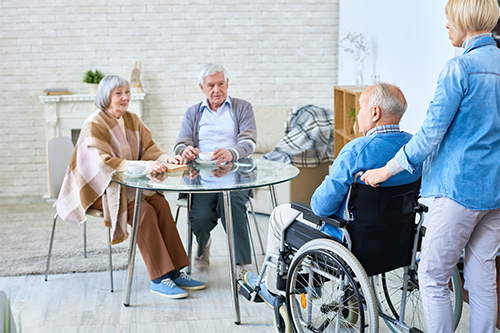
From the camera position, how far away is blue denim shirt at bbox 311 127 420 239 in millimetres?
2014

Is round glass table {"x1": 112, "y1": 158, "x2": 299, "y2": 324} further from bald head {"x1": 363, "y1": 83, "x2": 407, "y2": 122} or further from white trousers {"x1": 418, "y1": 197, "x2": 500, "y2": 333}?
white trousers {"x1": 418, "y1": 197, "x2": 500, "y2": 333}

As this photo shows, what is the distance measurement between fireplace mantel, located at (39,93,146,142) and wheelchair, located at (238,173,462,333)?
131 inches

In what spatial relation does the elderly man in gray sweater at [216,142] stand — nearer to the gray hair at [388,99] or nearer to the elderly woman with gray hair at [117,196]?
the elderly woman with gray hair at [117,196]

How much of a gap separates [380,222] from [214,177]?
95 centimetres

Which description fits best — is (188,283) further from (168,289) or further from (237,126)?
(237,126)

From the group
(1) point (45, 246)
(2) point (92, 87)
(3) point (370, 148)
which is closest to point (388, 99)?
(3) point (370, 148)

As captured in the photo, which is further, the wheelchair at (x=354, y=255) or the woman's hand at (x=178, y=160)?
the woman's hand at (x=178, y=160)

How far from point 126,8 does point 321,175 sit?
2.38m

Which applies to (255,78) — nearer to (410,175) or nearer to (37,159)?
(37,159)

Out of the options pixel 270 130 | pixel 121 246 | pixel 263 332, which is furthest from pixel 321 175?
pixel 263 332

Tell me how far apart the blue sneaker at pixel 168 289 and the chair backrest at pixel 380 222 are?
120cm

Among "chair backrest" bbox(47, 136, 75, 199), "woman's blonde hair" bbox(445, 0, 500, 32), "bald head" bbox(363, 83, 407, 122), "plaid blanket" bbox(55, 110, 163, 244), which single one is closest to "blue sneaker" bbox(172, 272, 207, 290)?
"plaid blanket" bbox(55, 110, 163, 244)

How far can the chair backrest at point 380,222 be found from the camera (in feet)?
6.56

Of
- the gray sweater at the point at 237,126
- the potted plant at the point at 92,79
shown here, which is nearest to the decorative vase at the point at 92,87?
the potted plant at the point at 92,79
